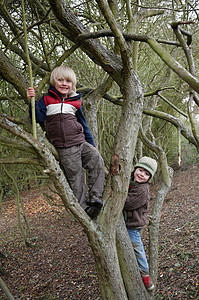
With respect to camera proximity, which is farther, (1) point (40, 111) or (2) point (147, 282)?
(2) point (147, 282)

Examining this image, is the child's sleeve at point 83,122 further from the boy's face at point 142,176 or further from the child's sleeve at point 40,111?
the boy's face at point 142,176

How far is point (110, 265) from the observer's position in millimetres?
1900

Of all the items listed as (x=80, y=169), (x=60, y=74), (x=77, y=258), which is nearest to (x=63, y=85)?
(x=60, y=74)

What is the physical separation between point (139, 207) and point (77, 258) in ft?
10.3

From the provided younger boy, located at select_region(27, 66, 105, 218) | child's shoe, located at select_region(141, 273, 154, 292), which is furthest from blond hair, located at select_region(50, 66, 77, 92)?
child's shoe, located at select_region(141, 273, 154, 292)

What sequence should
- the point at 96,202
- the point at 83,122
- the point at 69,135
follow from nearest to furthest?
1. the point at 96,202
2. the point at 69,135
3. the point at 83,122

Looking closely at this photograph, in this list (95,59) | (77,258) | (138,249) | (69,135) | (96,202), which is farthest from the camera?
(77,258)

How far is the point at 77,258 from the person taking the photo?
16.3 ft

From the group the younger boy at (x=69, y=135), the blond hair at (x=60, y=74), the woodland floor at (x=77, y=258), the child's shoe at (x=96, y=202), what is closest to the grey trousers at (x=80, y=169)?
the younger boy at (x=69, y=135)

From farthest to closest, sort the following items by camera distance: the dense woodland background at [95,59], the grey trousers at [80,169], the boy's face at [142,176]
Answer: the boy's face at [142,176] → the grey trousers at [80,169] → the dense woodland background at [95,59]

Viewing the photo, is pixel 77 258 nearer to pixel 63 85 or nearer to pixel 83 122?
pixel 83 122

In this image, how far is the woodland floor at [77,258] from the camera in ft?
10.2

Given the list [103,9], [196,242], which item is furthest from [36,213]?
[103,9]

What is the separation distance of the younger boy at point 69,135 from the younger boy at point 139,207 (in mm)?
480
